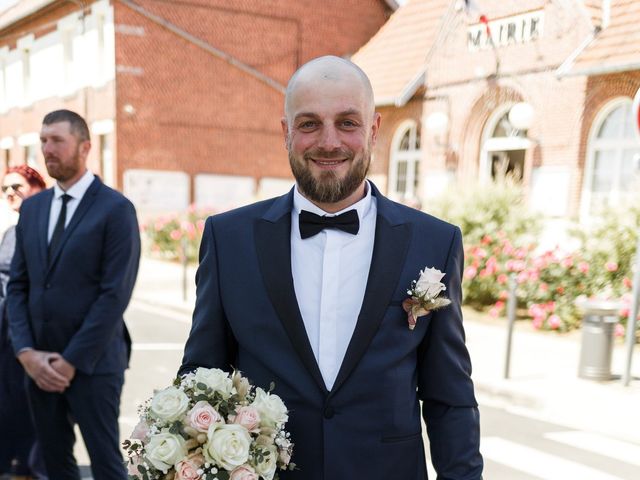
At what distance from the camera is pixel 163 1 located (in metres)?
21.6

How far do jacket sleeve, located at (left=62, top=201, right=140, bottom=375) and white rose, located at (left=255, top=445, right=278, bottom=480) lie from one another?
191 centimetres

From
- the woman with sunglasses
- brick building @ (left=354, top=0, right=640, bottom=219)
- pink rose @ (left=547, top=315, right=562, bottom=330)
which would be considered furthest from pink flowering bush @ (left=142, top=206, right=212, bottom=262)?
the woman with sunglasses

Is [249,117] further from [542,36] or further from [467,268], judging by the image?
[467,268]

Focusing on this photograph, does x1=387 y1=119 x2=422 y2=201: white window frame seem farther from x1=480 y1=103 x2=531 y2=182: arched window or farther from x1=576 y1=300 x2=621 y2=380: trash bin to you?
x1=576 y1=300 x2=621 y2=380: trash bin

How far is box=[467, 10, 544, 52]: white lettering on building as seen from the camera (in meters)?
14.8

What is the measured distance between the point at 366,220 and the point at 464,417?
2.31 ft

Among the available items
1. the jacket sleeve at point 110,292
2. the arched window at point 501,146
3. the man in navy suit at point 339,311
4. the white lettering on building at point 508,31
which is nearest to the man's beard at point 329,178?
the man in navy suit at point 339,311

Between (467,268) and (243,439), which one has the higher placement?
(243,439)

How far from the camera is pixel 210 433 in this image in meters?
1.58

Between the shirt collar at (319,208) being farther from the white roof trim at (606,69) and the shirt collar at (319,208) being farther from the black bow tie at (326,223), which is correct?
the white roof trim at (606,69)

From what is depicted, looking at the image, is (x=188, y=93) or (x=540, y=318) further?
(x=188, y=93)

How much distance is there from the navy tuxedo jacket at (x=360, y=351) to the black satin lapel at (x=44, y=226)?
1.66 m

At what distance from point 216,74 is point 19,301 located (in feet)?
67.5

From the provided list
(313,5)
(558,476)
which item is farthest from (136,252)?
(313,5)
